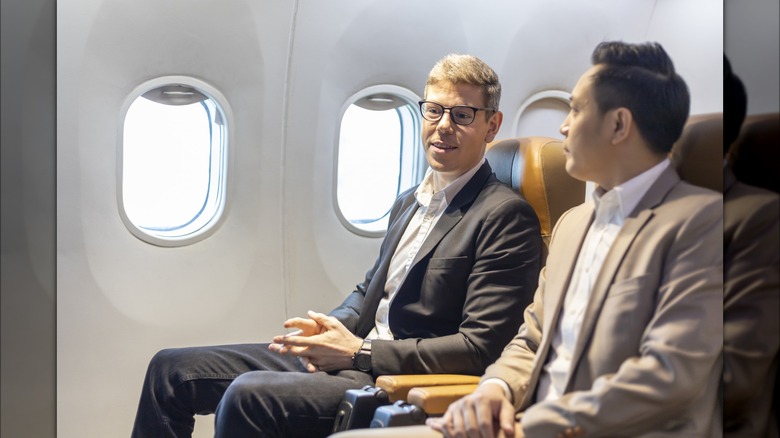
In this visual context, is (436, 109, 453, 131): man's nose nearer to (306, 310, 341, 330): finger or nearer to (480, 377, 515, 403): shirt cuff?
(306, 310, 341, 330): finger

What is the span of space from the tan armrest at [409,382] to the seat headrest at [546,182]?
560 millimetres

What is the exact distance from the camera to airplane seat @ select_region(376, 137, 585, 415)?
8.14ft

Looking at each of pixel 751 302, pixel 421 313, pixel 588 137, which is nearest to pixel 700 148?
pixel 588 137

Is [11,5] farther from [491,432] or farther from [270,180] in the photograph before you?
[491,432]

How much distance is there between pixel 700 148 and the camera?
1892 mm

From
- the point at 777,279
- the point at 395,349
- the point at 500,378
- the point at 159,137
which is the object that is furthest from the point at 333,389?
the point at 159,137

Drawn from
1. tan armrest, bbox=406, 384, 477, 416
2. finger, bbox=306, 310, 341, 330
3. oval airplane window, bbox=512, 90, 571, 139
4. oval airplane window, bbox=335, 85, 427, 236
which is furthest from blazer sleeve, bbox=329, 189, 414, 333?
oval airplane window, bbox=512, 90, 571, 139

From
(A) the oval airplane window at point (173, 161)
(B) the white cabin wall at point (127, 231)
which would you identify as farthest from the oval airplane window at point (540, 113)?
(A) the oval airplane window at point (173, 161)

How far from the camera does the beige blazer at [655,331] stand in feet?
5.99

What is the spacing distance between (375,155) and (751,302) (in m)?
2.56

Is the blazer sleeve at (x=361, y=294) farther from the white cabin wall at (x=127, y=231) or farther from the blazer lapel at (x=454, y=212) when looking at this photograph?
the white cabin wall at (x=127, y=231)

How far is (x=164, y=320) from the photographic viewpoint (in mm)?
3838

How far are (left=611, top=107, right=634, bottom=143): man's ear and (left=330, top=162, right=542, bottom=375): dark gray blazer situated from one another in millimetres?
784

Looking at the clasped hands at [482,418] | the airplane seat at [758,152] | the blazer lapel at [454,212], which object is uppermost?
the airplane seat at [758,152]
